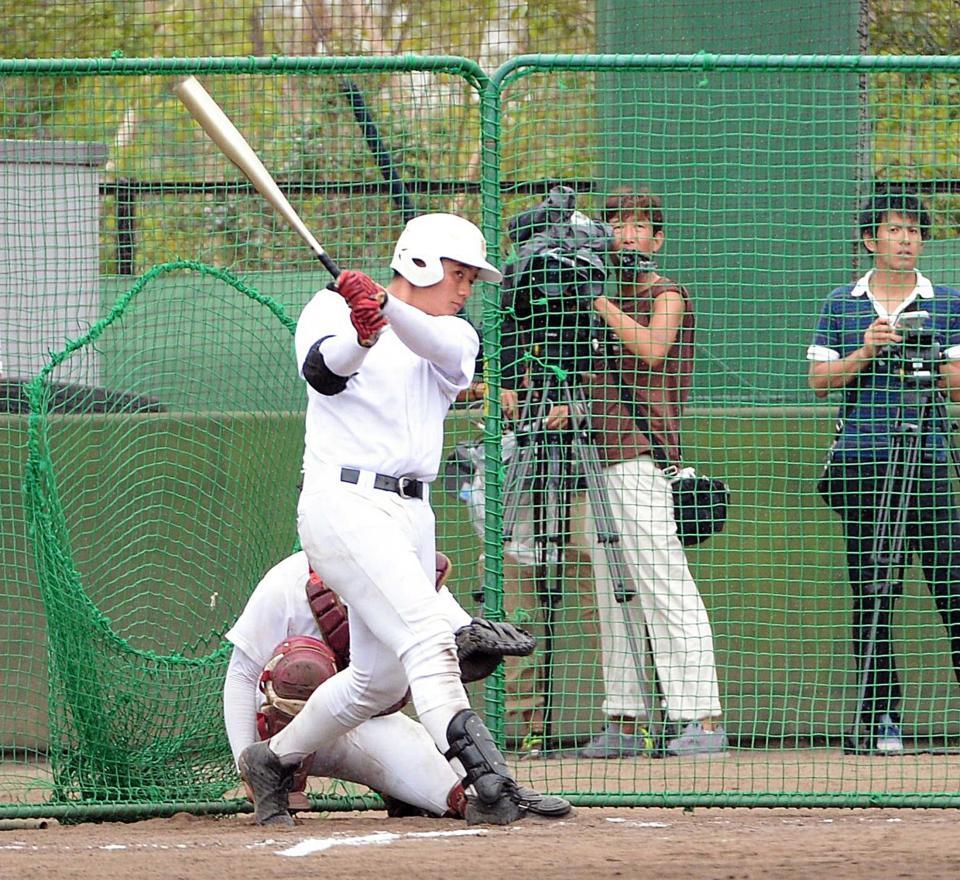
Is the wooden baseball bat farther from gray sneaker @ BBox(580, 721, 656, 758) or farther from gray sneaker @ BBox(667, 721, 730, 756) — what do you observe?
gray sneaker @ BBox(667, 721, 730, 756)

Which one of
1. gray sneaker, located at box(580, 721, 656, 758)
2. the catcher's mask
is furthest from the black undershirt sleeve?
gray sneaker, located at box(580, 721, 656, 758)

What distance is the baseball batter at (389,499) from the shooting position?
4.53m

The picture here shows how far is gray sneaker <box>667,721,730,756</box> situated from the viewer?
5836 millimetres

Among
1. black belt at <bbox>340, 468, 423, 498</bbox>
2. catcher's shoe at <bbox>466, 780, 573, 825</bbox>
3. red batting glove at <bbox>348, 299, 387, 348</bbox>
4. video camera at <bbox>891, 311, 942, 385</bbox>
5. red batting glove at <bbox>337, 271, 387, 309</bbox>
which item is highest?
video camera at <bbox>891, 311, 942, 385</bbox>

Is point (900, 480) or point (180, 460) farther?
point (180, 460)

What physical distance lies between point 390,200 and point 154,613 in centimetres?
183

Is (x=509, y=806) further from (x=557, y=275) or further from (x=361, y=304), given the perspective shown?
(x=557, y=275)

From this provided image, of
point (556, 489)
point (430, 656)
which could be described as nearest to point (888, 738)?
point (556, 489)

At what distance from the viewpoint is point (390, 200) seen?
6.27m

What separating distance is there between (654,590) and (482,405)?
0.93 m

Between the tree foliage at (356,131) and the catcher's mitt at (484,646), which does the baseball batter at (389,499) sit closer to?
the catcher's mitt at (484,646)

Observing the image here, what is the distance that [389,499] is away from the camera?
186 inches

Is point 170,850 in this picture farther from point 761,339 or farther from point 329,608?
point 761,339

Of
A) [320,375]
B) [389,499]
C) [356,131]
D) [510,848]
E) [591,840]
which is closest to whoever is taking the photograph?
[510,848]
